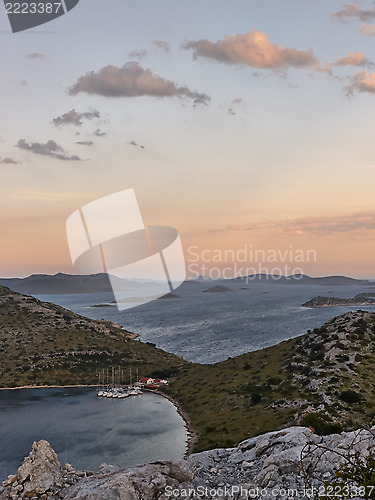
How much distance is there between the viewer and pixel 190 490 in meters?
16.8

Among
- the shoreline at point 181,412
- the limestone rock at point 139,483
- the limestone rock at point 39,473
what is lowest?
the shoreline at point 181,412

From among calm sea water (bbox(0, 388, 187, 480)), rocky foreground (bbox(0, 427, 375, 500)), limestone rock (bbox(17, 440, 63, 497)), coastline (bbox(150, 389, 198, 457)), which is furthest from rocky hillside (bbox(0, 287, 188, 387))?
rocky foreground (bbox(0, 427, 375, 500))

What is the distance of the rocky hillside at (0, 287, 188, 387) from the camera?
11862cm

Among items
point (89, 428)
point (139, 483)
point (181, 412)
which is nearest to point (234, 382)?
point (181, 412)

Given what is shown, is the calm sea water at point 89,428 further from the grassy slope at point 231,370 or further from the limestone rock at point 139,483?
the limestone rock at point 139,483

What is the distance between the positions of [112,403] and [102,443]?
28.0 m

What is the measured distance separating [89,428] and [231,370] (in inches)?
1847

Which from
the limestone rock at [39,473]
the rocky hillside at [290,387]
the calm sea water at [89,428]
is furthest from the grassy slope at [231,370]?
the limestone rock at [39,473]

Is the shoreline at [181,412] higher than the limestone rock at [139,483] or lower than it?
lower

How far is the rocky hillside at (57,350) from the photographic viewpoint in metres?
119

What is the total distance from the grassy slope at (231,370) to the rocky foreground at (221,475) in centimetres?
2621

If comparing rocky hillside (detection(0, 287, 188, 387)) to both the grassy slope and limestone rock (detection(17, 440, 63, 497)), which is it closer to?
the grassy slope

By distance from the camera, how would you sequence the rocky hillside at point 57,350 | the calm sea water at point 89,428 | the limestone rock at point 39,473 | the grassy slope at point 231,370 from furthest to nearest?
1. the rocky hillside at point 57,350
2. the grassy slope at point 231,370
3. the calm sea water at point 89,428
4. the limestone rock at point 39,473

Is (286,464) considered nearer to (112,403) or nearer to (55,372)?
(112,403)
